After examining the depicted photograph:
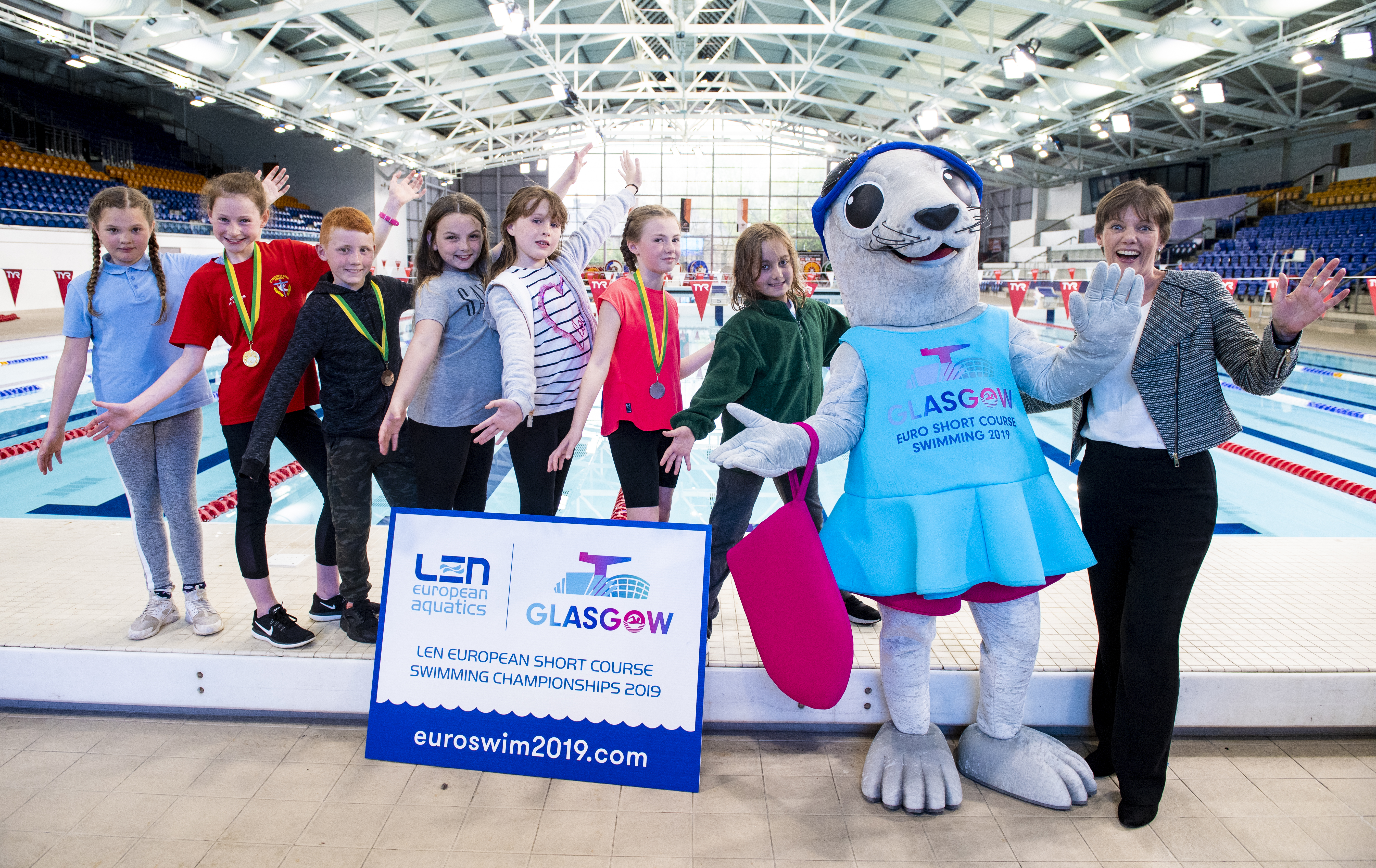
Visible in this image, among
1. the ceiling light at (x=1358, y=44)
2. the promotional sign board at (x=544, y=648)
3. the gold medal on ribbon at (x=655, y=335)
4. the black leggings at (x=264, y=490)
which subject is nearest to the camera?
the promotional sign board at (x=544, y=648)

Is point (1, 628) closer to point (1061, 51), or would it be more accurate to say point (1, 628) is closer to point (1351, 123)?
point (1061, 51)

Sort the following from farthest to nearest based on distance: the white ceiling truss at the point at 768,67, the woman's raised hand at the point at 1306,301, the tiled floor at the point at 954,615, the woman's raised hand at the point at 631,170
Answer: the white ceiling truss at the point at 768,67 → the woman's raised hand at the point at 631,170 → the tiled floor at the point at 954,615 → the woman's raised hand at the point at 1306,301

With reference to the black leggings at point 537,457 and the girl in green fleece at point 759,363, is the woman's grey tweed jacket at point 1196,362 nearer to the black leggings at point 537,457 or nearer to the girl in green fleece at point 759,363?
the girl in green fleece at point 759,363

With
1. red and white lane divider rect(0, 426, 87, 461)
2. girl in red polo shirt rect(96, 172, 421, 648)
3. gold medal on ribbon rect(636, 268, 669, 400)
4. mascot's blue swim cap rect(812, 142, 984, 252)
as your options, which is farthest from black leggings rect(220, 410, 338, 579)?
red and white lane divider rect(0, 426, 87, 461)

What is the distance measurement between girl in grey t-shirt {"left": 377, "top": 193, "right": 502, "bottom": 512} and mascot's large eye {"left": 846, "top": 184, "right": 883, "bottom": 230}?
102 cm

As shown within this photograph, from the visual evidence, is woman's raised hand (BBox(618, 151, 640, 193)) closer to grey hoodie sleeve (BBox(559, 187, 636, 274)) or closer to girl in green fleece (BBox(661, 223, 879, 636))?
grey hoodie sleeve (BBox(559, 187, 636, 274))

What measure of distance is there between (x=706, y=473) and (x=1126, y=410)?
4.44m

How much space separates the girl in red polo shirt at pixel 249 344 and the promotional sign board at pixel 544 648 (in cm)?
47

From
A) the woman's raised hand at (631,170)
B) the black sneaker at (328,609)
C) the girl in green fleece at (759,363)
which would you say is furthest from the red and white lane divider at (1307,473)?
the black sneaker at (328,609)

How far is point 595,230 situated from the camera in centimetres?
268

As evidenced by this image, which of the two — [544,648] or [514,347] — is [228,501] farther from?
[544,648]

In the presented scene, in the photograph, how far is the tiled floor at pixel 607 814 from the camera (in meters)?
1.71

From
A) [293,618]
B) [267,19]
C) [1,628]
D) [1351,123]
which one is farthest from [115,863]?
[1351,123]

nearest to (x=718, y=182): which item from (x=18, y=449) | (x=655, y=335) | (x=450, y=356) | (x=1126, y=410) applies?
(x=18, y=449)
